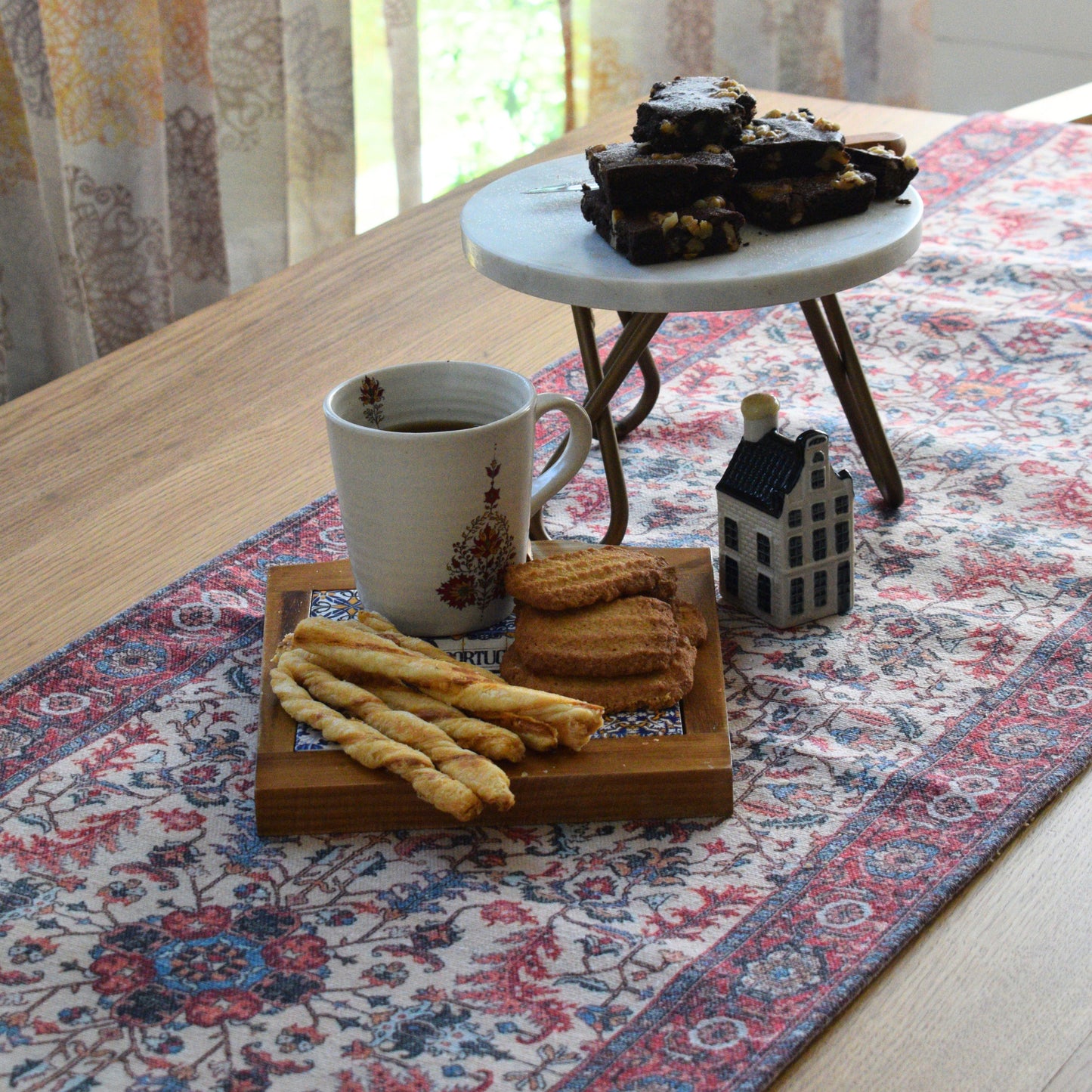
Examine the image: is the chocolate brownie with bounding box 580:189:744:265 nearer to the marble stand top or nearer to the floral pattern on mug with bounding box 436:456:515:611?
the marble stand top

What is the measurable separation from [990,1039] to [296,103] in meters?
1.76

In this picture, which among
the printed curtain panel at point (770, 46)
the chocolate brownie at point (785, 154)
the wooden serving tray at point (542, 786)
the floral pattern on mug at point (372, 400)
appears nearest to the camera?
the wooden serving tray at point (542, 786)

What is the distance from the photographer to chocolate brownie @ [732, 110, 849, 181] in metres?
0.93

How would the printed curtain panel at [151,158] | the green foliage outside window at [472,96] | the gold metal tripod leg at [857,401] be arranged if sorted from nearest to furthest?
the gold metal tripod leg at [857,401]
the printed curtain panel at [151,158]
the green foliage outside window at [472,96]

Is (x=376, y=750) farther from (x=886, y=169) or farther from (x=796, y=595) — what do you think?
(x=886, y=169)

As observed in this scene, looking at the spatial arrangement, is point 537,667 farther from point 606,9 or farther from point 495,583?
point 606,9

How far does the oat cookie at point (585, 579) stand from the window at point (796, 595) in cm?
12

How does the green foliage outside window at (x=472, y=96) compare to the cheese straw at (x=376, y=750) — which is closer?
the cheese straw at (x=376, y=750)

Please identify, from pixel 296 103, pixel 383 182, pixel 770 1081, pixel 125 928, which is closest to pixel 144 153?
pixel 296 103

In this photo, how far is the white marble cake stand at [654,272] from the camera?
0.85 meters

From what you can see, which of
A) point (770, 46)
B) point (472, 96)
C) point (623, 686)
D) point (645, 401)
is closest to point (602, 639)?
point (623, 686)

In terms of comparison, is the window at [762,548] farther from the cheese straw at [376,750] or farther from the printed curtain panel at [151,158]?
the printed curtain panel at [151,158]

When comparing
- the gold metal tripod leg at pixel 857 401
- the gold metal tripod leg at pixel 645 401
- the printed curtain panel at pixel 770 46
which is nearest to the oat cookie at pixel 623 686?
the gold metal tripod leg at pixel 857 401

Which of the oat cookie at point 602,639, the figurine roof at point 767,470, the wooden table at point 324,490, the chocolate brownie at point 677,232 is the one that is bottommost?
the wooden table at point 324,490
